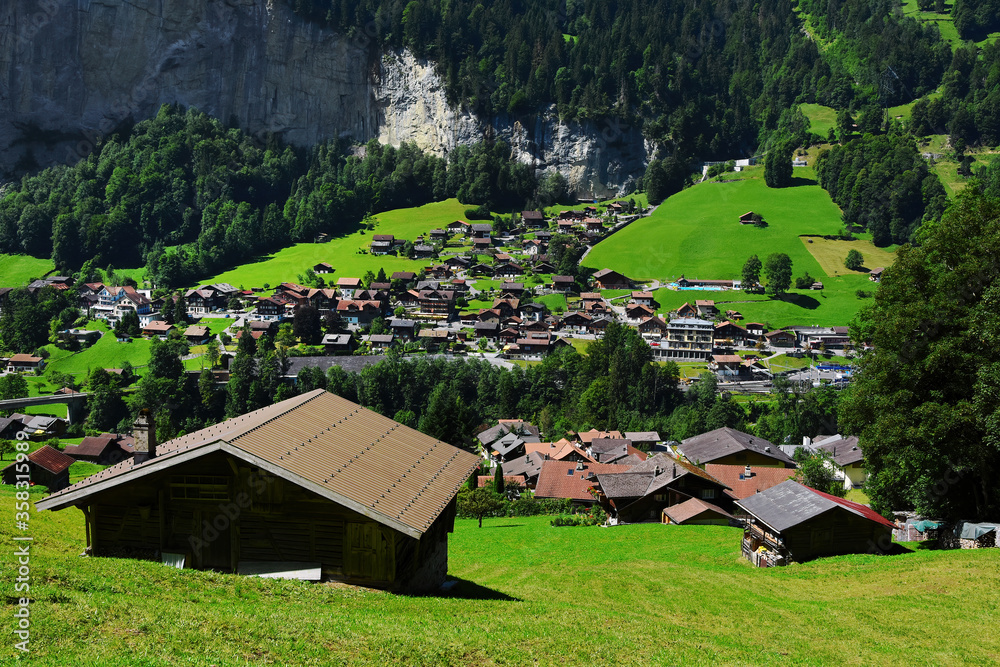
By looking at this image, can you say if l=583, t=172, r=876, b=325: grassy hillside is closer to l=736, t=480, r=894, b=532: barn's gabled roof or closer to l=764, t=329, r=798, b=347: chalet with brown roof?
l=764, t=329, r=798, b=347: chalet with brown roof

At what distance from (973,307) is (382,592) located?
16393 millimetres

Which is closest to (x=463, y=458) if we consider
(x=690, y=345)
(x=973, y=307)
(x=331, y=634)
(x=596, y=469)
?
(x=331, y=634)

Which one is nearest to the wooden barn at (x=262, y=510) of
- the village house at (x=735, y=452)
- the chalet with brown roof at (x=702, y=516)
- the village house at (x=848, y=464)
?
the chalet with brown roof at (x=702, y=516)

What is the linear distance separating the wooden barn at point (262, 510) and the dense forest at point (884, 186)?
10527 centimetres

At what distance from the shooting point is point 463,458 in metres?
16.9

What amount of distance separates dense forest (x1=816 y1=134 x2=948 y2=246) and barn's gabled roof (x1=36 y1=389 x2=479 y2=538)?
103 m

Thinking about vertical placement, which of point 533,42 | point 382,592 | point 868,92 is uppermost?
point 533,42

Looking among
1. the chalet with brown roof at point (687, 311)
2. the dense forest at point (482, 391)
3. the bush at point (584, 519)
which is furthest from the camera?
the chalet with brown roof at point (687, 311)

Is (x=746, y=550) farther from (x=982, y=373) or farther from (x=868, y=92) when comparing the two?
(x=868, y=92)

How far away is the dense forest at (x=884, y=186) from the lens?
105 metres

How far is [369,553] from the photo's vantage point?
1227cm

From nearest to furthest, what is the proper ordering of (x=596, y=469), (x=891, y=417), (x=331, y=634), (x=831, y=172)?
(x=331, y=634) → (x=891, y=417) → (x=596, y=469) → (x=831, y=172)

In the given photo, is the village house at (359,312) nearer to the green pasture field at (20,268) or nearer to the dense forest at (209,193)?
the dense forest at (209,193)

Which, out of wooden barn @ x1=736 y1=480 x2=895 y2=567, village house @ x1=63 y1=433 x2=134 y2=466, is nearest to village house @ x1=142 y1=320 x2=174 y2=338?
village house @ x1=63 y1=433 x2=134 y2=466
